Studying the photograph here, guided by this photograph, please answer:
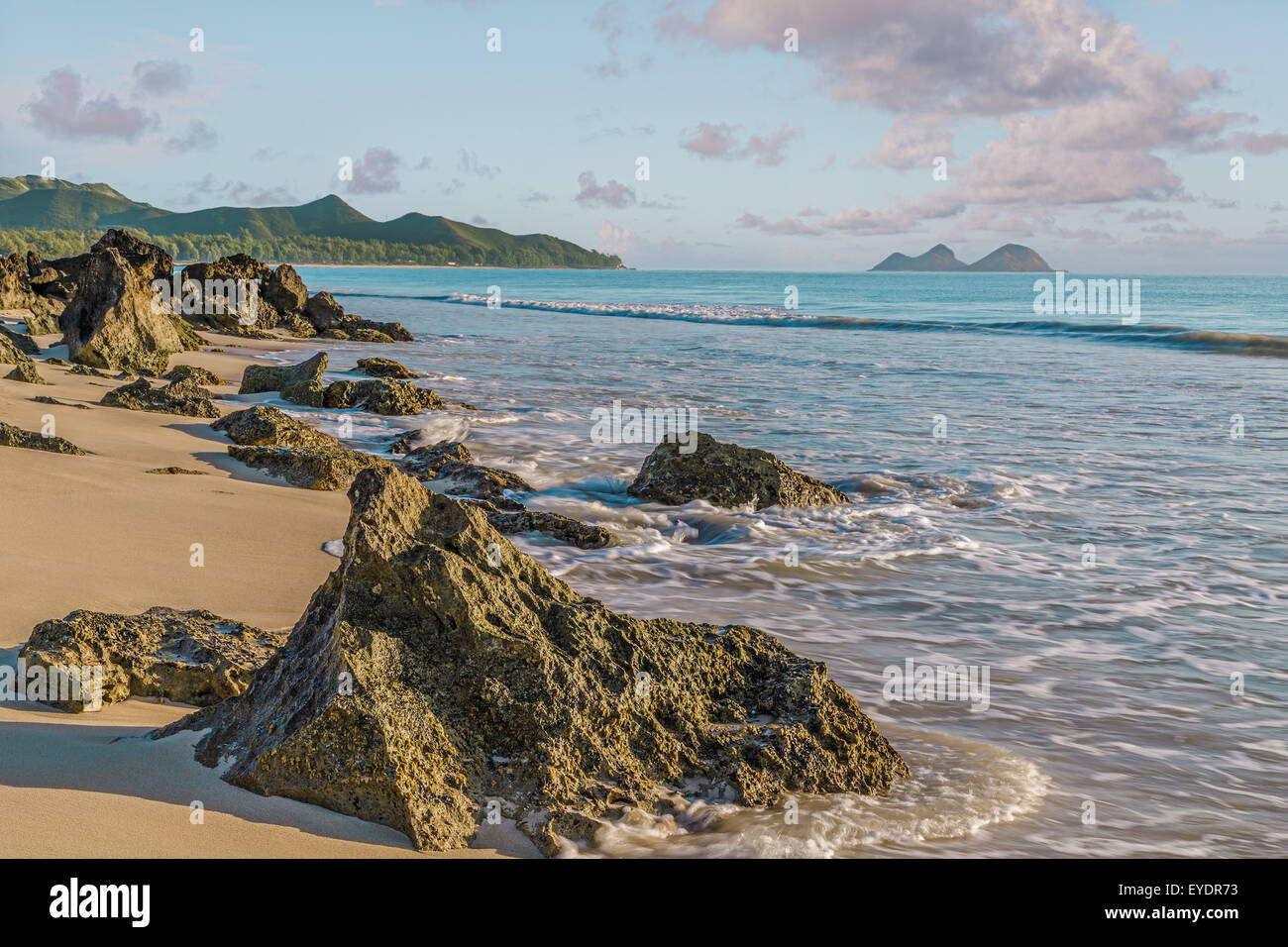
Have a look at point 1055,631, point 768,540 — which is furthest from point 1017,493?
point 1055,631

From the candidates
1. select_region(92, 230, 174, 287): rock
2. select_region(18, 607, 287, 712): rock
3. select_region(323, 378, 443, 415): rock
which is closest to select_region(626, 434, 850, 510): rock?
select_region(18, 607, 287, 712): rock

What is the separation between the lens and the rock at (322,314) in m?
28.6

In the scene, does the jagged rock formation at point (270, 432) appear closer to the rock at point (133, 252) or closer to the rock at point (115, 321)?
the rock at point (115, 321)

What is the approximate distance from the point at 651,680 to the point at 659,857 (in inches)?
27.2

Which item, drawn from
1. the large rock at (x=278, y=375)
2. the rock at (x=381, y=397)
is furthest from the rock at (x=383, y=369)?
the rock at (x=381, y=397)

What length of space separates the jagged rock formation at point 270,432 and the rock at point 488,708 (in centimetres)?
617

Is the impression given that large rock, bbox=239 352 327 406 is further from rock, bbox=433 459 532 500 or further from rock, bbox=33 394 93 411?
rock, bbox=433 459 532 500

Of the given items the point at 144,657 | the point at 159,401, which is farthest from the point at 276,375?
the point at 144,657

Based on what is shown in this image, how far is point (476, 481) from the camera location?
8.82m

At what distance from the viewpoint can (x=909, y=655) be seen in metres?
5.40

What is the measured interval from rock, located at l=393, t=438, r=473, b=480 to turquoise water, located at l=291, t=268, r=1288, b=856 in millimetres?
808

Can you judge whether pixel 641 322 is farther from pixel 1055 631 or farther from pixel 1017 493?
pixel 1055 631

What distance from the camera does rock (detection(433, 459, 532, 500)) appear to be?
28.4 ft

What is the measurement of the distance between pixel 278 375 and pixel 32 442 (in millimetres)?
6718
